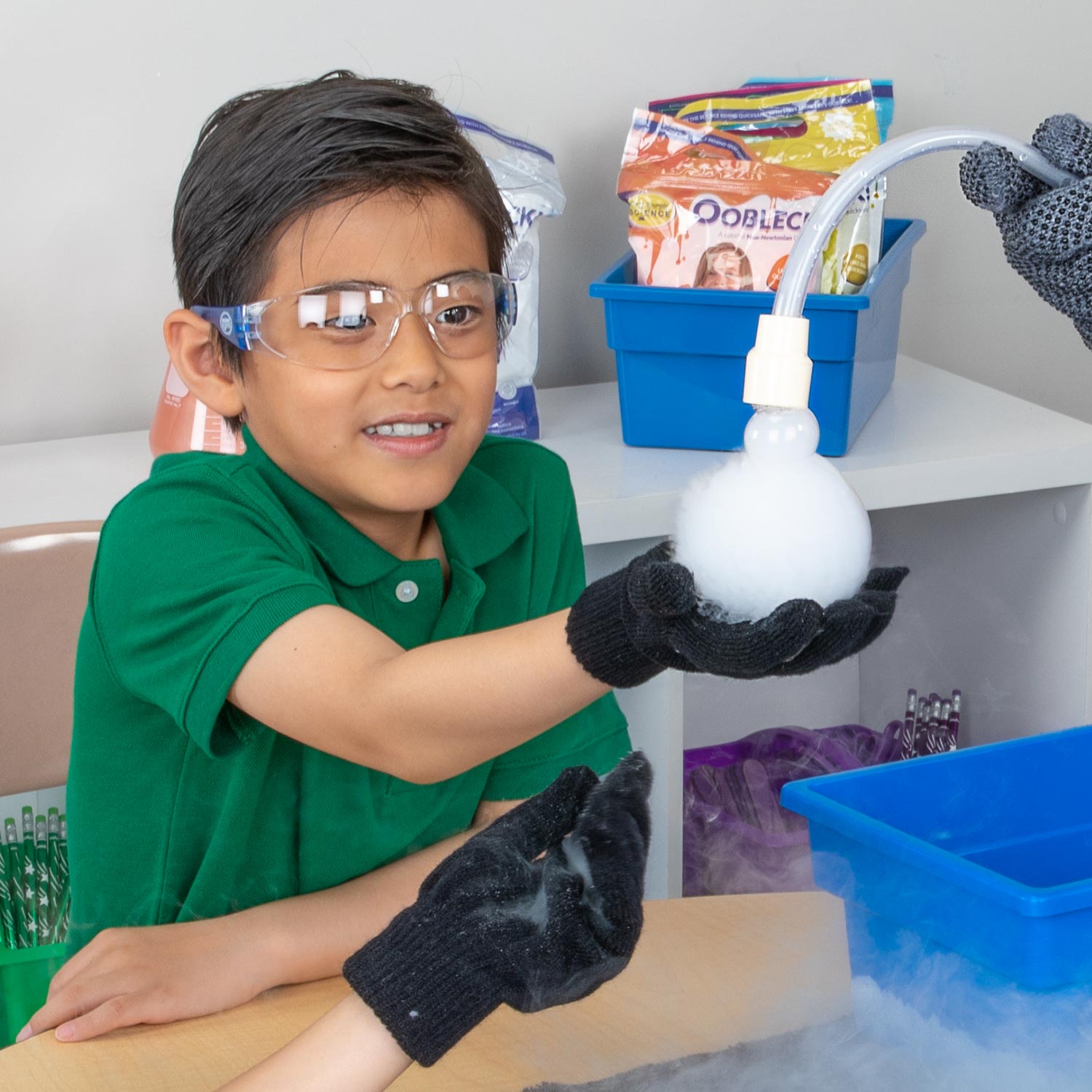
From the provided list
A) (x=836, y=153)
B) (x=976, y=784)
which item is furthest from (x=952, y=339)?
(x=976, y=784)

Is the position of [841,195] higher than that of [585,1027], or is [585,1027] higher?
[841,195]

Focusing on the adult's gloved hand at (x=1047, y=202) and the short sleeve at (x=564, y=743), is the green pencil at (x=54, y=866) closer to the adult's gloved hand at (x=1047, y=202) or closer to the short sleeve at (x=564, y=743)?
the short sleeve at (x=564, y=743)

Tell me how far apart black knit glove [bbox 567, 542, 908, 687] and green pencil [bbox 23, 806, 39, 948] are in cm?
103

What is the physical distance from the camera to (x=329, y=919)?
40.2 inches

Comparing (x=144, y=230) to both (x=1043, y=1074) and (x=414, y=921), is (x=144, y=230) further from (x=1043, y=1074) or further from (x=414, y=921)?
(x=1043, y=1074)

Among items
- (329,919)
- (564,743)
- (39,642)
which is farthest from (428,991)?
(39,642)

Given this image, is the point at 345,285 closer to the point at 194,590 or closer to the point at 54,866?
the point at 194,590

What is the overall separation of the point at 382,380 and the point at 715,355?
66cm

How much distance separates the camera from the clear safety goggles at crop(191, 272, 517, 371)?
94 centimetres

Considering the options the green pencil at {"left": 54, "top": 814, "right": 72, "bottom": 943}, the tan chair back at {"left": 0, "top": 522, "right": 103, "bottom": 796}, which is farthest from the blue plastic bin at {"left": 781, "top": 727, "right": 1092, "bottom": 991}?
the green pencil at {"left": 54, "top": 814, "right": 72, "bottom": 943}

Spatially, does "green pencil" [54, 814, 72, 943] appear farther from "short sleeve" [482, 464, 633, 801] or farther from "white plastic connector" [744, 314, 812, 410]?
"white plastic connector" [744, 314, 812, 410]

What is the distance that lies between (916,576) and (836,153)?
574 millimetres

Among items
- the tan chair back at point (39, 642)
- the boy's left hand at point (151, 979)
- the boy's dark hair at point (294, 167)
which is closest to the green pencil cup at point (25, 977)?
the tan chair back at point (39, 642)

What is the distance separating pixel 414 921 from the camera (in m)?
0.67
